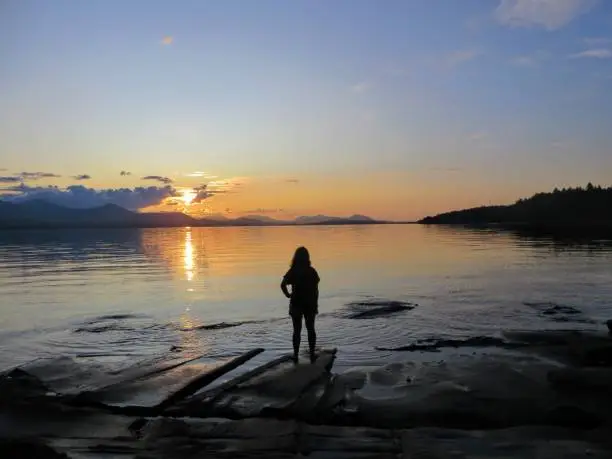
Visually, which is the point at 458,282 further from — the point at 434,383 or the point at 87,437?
the point at 87,437

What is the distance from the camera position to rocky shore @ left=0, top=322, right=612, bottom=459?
884cm

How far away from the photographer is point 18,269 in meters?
55.6

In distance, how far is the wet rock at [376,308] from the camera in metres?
25.8

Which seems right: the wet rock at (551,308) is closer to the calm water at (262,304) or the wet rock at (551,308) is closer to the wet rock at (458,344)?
the calm water at (262,304)

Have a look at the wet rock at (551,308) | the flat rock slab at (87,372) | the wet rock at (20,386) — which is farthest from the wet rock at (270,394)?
the wet rock at (551,308)

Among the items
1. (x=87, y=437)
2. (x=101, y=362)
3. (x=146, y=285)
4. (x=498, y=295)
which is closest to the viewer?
(x=87, y=437)

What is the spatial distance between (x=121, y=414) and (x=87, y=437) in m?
1.38

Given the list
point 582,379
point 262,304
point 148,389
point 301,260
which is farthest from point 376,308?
point 148,389

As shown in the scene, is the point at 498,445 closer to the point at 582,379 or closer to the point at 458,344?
the point at 582,379

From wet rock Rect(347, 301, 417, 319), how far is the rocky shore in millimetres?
9814

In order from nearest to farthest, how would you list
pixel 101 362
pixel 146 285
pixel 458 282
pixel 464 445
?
pixel 464 445
pixel 101 362
pixel 458 282
pixel 146 285

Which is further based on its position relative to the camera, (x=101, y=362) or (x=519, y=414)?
(x=101, y=362)

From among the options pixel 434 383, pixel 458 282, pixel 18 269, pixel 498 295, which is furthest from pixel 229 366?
pixel 18 269

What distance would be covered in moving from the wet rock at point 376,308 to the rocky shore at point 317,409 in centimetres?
981
